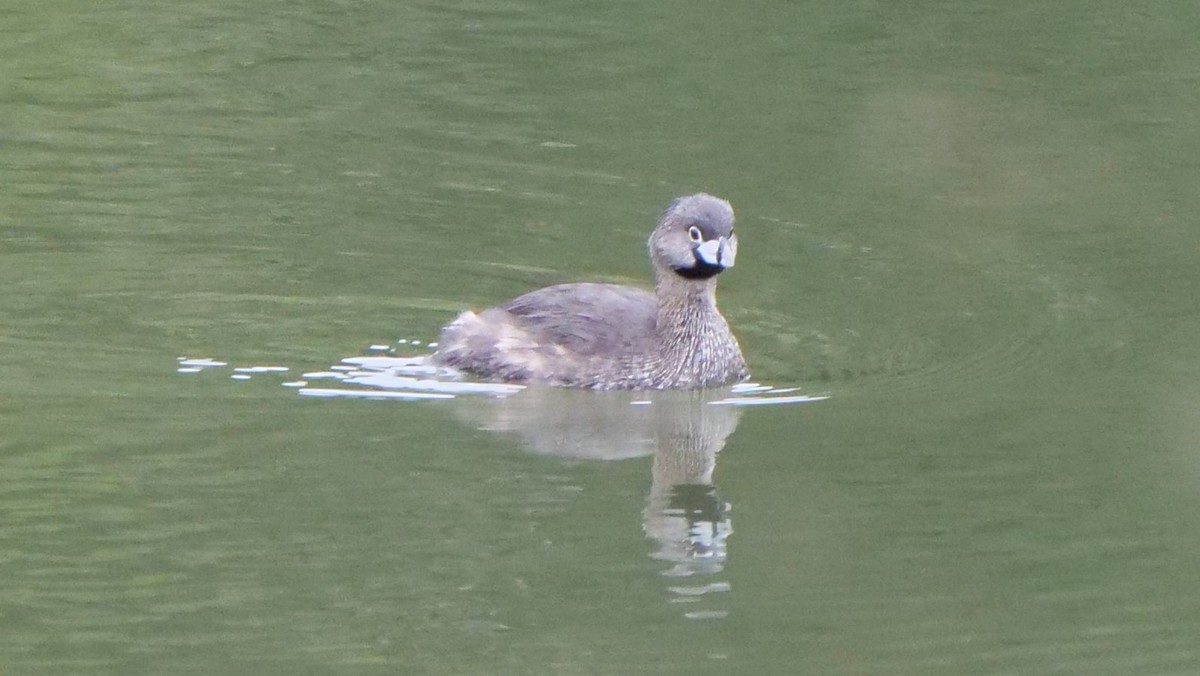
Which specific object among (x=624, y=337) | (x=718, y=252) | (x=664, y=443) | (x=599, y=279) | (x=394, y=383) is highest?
(x=718, y=252)

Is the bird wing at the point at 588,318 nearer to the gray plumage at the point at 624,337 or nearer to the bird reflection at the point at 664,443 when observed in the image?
the gray plumage at the point at 624,337

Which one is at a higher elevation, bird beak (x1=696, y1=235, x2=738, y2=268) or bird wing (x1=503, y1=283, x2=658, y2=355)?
bird beak (x1=696, y1=235, x2=738, y2=268)

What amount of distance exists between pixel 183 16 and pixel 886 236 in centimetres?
724

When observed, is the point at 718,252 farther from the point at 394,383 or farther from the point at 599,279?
the point at 599,279

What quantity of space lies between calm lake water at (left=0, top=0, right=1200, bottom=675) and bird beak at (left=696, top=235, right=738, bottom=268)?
2.23 ft

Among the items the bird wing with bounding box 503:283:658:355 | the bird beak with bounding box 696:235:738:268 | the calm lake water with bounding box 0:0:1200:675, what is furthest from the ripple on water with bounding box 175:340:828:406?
the bird beak with bounding box 696:235:738:268

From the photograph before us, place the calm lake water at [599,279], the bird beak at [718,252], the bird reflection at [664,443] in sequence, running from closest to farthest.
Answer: the calm lake water at [599,279] < the bird reflection at [664,443] < the bird beak at [718,252]

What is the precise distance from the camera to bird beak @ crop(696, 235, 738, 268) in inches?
424

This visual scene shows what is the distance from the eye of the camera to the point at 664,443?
9.97 m

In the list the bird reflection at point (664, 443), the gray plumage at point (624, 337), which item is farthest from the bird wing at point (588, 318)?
the bird reflection at point (664, 443)

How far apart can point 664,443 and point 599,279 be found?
3.17 metres

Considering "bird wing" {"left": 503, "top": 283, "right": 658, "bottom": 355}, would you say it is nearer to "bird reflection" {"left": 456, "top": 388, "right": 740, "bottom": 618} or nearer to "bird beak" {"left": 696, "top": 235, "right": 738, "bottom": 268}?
"bird reflection" {"left": 456, "top": 388, "right": 740, "bottom": 618}

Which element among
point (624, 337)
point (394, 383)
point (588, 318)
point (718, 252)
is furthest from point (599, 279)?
point (394, 383)

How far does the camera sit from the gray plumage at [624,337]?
10930 mm
